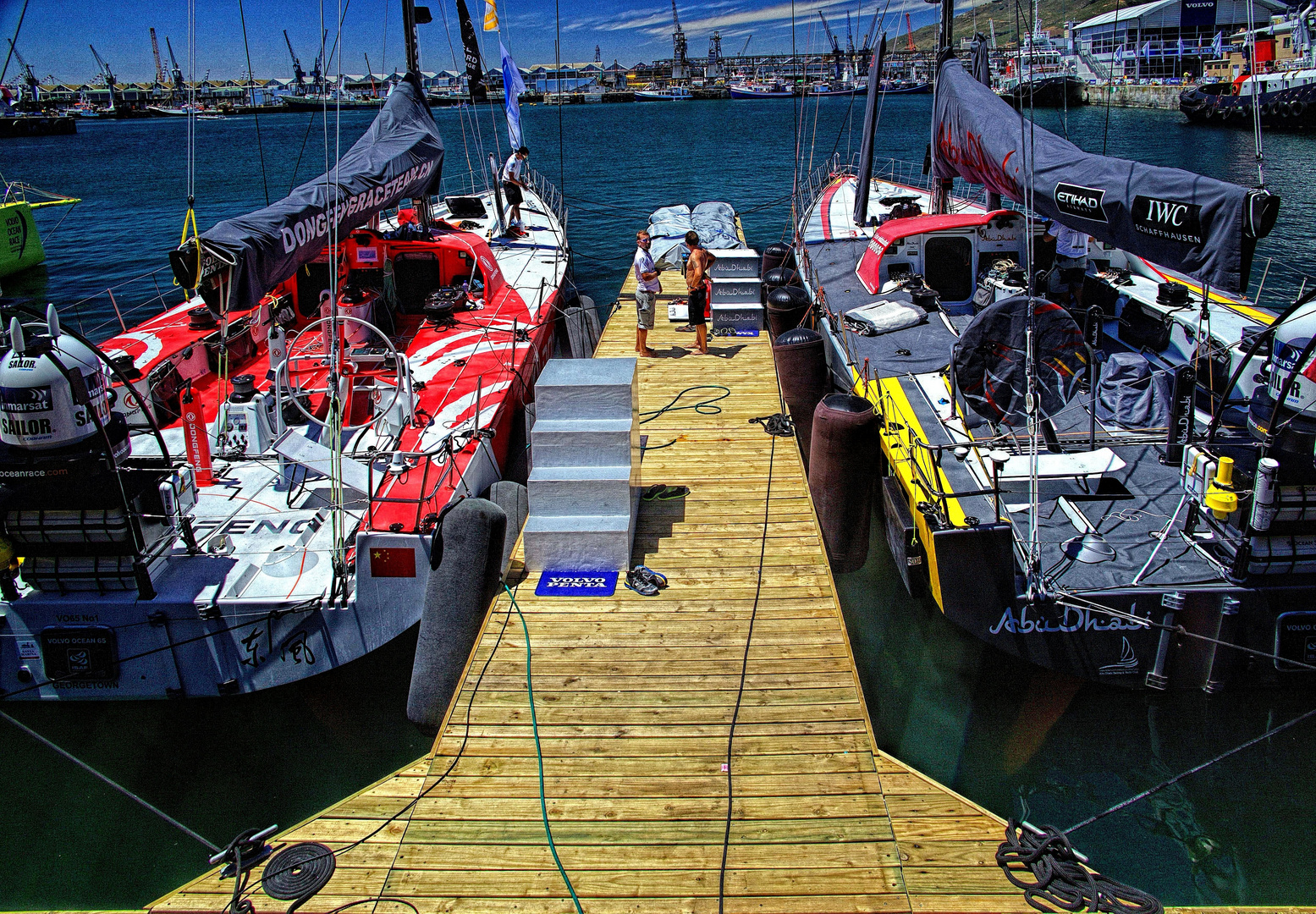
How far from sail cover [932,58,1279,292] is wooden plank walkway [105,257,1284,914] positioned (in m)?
3.82

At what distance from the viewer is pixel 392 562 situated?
6.73 meters

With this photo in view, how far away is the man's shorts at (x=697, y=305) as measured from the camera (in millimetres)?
11805

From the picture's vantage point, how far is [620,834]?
4.63 m

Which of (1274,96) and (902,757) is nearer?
(902,757)

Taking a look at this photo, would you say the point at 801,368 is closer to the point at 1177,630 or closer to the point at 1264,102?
the point at 1177,630

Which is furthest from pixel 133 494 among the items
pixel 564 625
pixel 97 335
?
pixel 97 335

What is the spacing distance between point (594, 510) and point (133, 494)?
11.4ft

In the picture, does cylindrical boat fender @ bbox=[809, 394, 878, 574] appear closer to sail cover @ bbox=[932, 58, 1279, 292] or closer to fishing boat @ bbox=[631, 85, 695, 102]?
sail cover @ bbox=[932, 58, 1279, 292]

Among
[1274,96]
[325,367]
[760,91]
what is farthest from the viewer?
[760,91]

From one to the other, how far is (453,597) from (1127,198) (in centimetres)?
653

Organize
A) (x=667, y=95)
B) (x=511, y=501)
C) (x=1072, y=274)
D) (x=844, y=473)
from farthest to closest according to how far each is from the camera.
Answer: (x=667, y=95) < (x=1072, y=274) < (x=844, y=473) < (x=511, y=501)

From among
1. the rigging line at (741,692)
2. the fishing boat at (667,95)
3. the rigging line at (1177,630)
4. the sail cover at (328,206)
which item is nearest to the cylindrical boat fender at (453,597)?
the rigging line at (741,692)

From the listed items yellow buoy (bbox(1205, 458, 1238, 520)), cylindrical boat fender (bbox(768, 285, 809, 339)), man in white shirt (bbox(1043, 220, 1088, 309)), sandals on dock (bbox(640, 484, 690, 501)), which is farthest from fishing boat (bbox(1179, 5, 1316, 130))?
sandals on dock (bbox(640, 484, 690, 501))

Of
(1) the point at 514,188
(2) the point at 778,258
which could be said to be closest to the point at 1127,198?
(2) the point at 778,258
